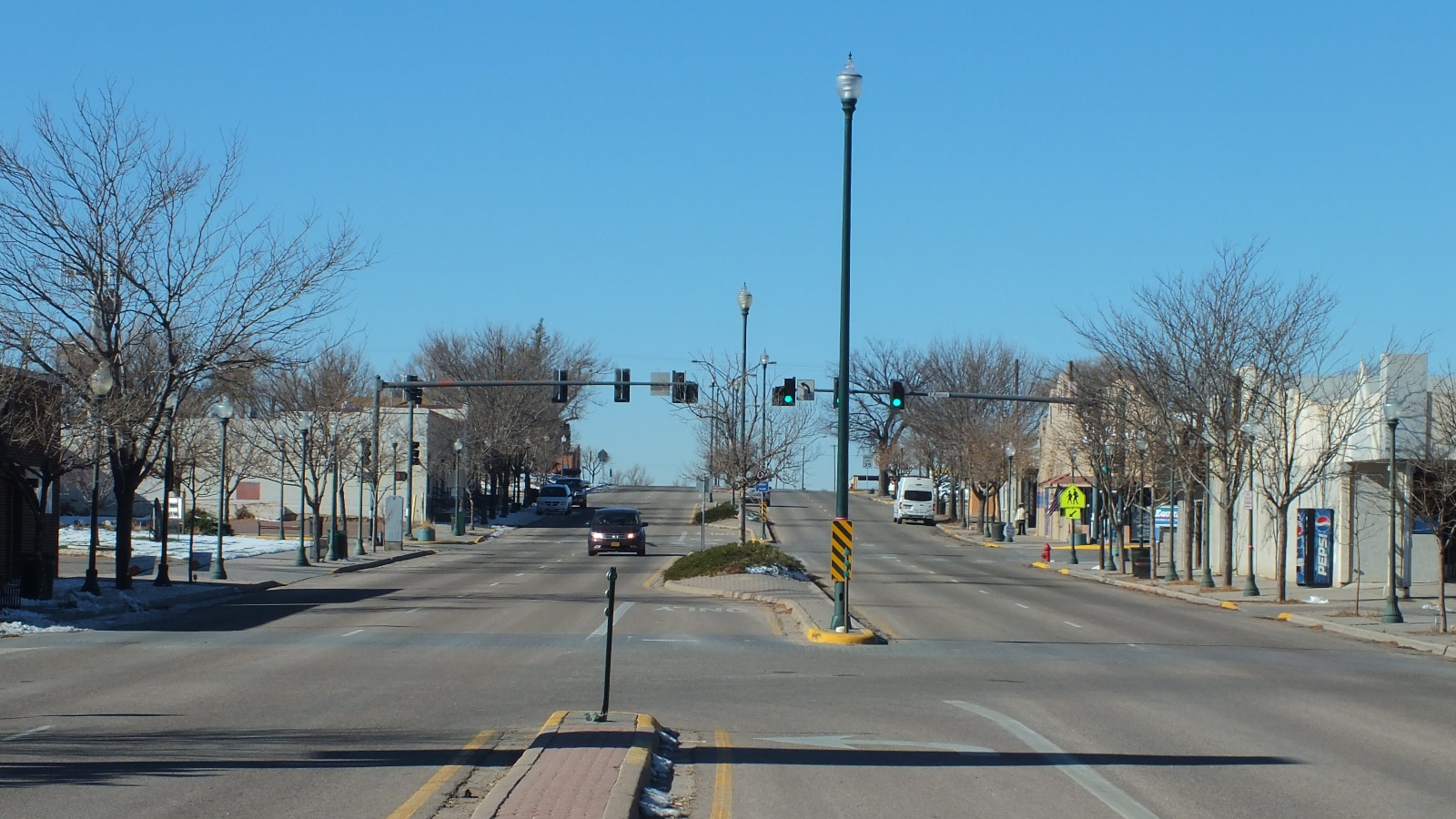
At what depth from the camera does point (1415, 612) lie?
29031mm

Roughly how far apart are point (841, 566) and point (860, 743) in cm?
1011

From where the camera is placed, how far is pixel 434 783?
31.0 feet

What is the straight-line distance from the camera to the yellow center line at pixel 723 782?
873 centimetres

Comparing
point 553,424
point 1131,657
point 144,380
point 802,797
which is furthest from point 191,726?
point 553,424

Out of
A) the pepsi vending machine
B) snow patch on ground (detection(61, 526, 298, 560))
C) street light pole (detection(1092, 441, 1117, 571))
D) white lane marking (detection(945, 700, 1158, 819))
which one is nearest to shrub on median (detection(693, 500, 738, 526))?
snow patch on ground (detection(61, 526, 298, 560))

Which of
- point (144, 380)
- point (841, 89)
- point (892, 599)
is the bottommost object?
point (892, 599)

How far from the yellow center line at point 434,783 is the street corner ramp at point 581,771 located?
52cm

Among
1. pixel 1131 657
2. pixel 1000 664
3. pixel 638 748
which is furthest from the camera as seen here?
pixel 1131 657

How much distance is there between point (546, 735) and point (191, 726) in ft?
11.6

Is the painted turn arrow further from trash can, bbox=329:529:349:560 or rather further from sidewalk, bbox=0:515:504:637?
trash can, bbox=329:529:349:560

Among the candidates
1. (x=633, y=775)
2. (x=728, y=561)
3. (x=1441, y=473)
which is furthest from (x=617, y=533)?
(x=633, y=775)

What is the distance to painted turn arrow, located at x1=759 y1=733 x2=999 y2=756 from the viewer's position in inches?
446

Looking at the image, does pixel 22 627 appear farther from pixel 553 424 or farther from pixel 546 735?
pixel 553 424

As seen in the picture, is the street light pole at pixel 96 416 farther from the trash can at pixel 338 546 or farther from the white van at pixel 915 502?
the white van at pixel 915 502
